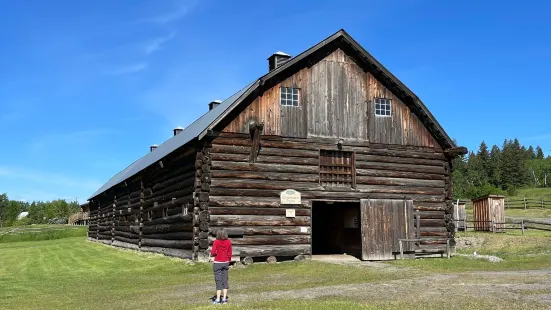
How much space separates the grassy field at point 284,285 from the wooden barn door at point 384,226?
1829mm

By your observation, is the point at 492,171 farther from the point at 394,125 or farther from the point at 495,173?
the point at 394,125

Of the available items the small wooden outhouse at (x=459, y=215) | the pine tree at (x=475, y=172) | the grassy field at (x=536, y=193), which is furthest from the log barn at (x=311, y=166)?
the pine tree at (x=475, y=172)

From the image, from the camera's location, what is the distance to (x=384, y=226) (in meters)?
23.8

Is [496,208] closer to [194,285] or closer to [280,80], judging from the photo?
[280,80]

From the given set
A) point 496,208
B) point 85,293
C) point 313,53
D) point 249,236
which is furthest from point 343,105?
point 496,208

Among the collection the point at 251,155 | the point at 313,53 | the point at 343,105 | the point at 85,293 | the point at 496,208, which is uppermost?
the point at 313,53

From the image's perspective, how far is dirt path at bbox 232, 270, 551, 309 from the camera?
11.4 meters

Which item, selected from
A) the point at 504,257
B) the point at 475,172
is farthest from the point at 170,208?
the point at 475,172

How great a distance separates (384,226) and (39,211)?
160 metres

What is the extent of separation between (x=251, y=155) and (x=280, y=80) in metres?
3.60

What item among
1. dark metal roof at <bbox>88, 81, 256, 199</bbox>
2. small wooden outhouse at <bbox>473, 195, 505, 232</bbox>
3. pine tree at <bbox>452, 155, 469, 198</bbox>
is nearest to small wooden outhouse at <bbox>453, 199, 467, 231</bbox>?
small wooden outhouse at <bbox>473, 195, 505, 232</bbox>

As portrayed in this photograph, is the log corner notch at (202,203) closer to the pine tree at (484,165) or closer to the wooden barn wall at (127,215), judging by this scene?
the wooden barn wall at (127,215)

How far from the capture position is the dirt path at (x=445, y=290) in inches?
448

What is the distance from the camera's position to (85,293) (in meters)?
15.1
